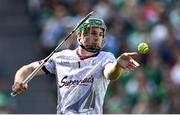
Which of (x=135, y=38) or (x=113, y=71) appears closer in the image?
(x=113, y=71)

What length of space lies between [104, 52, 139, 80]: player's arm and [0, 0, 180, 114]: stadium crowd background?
649 cm

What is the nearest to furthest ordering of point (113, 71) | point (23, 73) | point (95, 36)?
point (113, 71) → point (95, 36) → point (23, 73)

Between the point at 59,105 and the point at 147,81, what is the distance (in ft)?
21.8

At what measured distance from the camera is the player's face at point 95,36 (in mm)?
10867

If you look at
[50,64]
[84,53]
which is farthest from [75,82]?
[50,64]

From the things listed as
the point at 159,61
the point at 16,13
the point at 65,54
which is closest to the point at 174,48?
the point at 159,61

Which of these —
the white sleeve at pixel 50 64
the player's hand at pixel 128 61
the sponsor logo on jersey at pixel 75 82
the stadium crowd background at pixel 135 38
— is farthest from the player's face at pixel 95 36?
the stadium crowd background at pixel 135 38

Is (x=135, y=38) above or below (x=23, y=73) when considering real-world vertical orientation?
above

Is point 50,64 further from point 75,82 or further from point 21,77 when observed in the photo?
point 75,82

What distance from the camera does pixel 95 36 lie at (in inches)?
429

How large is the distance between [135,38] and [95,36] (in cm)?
799

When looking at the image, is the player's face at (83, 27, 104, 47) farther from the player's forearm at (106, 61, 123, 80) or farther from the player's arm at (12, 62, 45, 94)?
the player's arm at (12, 62, 45, 94)

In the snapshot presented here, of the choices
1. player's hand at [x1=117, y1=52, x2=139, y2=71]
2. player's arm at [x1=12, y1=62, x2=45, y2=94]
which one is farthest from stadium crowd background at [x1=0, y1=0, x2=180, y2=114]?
player's hand at [x1=117, y1=52, x2=139, y2=71]

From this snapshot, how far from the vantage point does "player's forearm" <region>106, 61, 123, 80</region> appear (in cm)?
1017
